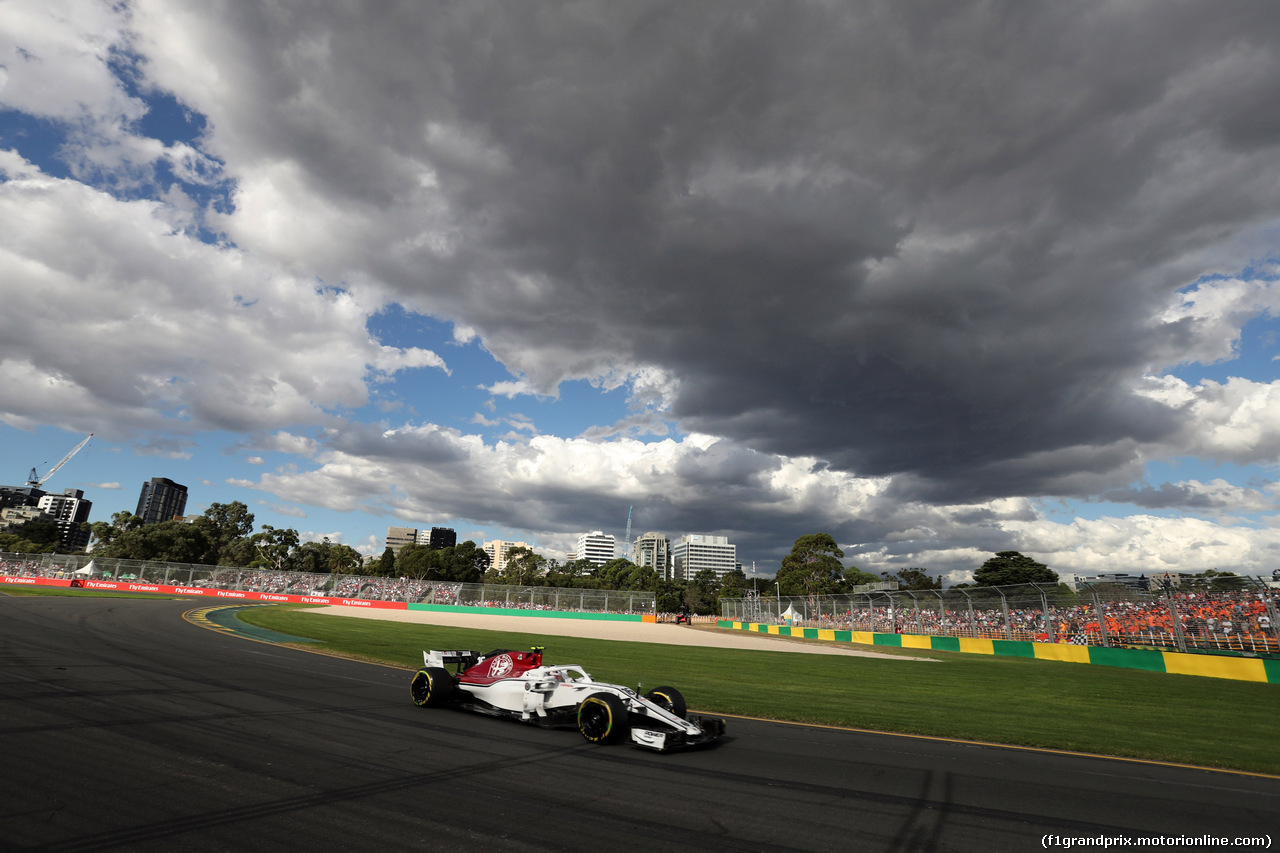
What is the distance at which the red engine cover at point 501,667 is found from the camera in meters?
10.6

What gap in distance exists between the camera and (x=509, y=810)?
5.78m

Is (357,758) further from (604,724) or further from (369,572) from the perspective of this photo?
(369,572)

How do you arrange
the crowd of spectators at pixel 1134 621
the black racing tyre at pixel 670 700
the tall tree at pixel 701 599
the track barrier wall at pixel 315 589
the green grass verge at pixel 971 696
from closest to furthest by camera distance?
the black racing tyre at pixel 670 700
the green grass verge at pixel 971 696
the crowd of spectators at pixel 1134 621
the track barrier wall at pixel 315 589
the tall tree at pixel 701 599

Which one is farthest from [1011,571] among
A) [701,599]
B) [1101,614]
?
[1101,614]

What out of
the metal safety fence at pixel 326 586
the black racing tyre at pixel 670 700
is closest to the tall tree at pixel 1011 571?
the metal safety fence at pixel 326 586

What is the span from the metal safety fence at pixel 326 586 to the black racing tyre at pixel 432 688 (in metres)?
50.1

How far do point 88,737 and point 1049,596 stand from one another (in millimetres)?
31662

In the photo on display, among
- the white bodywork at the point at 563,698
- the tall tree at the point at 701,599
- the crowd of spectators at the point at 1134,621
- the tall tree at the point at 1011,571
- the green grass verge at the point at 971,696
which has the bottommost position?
the tall tree at the point at 701,599

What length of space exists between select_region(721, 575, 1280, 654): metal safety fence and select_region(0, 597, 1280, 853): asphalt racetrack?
16.9 m

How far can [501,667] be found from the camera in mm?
10773

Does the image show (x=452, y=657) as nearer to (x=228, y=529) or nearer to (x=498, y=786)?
(x=498, y=786)

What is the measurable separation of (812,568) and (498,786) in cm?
8270

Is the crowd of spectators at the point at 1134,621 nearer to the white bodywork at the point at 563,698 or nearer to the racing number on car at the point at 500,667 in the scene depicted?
the white bodywork at the point at 563,698

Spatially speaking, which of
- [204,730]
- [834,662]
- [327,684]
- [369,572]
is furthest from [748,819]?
[369,572]
